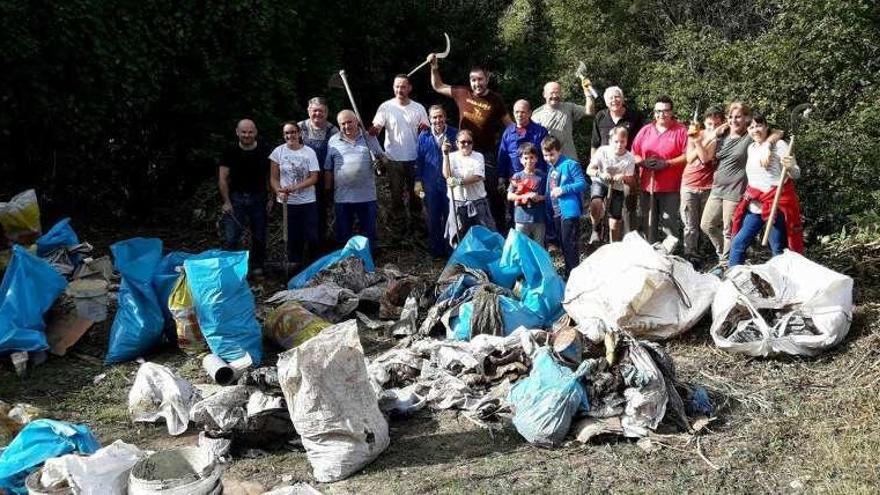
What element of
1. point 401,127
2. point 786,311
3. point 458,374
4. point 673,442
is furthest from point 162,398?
point 786,311

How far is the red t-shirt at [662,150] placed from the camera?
692 centimetres

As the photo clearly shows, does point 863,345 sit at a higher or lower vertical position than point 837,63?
lower

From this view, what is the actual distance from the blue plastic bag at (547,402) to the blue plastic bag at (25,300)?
3.36 m

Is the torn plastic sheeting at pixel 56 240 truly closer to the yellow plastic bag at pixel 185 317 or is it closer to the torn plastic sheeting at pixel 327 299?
the yellow plastic bag at pixel 185 317

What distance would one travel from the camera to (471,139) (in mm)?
7082

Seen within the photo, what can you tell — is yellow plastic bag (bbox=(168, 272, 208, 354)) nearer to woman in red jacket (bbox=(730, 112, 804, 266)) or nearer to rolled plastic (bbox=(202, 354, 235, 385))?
rolled plastic (bbox=(202, 354, 235, 385))

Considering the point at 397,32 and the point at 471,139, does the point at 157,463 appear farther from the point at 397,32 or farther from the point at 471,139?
the point at 397,32

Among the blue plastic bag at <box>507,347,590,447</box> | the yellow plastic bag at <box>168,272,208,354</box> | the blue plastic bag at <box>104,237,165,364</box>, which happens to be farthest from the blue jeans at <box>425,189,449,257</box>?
the blue plastic bag at <box>507,347,590,447</box>

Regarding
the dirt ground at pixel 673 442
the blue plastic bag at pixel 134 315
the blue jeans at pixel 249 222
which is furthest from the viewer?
the blue jeans at pixel 249 222

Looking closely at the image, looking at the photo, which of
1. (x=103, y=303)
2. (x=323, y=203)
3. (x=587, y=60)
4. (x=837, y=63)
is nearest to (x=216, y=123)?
(x=323, y=203)

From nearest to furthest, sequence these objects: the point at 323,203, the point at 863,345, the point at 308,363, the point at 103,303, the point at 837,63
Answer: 1. the point at 308,363
2. the point at 863,345
3. the point at 103,303
4. the point at 323,203
5. the point at 837,63

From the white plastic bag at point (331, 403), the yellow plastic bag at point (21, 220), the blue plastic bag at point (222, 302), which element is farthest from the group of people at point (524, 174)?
the white plastic bag at point (331, 403)

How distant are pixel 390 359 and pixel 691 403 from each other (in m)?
1.85

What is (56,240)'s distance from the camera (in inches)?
281
